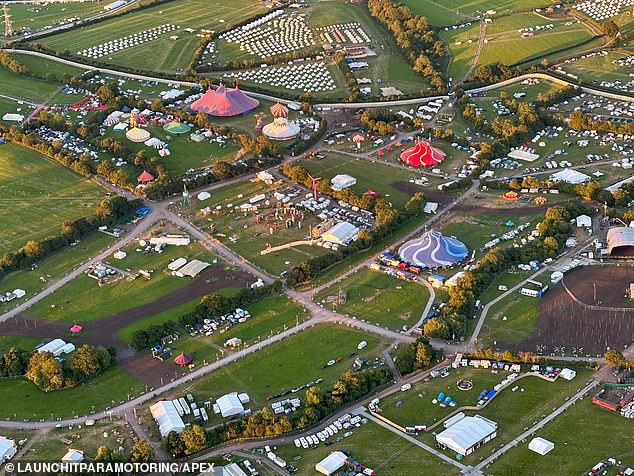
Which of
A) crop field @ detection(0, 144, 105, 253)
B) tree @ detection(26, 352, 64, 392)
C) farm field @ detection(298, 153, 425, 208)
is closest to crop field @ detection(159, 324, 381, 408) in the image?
tree @ detection(26, 352, 64, 392)

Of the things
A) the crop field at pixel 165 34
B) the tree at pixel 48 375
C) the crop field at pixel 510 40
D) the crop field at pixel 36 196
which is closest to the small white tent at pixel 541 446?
the tree at pixel 48 375

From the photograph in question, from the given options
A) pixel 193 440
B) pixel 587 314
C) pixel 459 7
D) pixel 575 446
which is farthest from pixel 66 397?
pixel 459 7

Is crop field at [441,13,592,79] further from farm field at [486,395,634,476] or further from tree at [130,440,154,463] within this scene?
tree at [130,440,154,463]

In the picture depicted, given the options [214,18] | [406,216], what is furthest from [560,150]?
[214,18]

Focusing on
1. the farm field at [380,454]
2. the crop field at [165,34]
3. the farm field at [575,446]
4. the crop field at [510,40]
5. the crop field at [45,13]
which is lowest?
the farm field at [575,446]

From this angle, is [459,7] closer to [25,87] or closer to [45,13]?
[45,13]

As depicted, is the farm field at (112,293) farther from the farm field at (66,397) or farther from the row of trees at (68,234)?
the farm field at (66,397)
